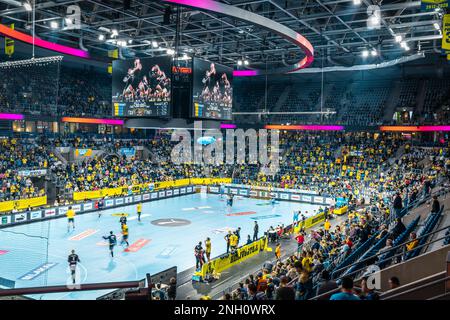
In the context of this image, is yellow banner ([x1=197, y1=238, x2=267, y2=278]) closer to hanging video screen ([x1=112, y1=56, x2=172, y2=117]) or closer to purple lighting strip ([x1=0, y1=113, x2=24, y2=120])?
hanging video screen ([x1=112, y1=56, x2=172, y2=117])

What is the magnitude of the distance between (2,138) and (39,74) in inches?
320

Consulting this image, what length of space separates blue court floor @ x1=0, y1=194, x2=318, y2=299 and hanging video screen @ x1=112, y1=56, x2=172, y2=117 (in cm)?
565

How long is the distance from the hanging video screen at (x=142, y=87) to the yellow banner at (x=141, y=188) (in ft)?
59.9

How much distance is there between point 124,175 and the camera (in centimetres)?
3728

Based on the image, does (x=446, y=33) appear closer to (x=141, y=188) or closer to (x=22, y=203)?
(x=22, y=203)

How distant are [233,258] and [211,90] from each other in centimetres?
770

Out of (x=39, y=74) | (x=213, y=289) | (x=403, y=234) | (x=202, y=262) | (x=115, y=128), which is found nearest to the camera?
(x=403, y=234)

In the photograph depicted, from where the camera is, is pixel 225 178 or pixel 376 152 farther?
pixel 225 178

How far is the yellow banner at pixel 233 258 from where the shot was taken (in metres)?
16.0

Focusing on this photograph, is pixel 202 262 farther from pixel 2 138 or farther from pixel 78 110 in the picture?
pixel 78 110

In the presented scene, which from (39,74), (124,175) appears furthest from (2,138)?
(124,175)

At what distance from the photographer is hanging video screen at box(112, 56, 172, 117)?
46.1 feet

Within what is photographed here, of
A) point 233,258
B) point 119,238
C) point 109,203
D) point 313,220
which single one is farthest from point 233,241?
point 109,203

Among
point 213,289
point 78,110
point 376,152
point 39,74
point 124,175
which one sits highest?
point 39,74
